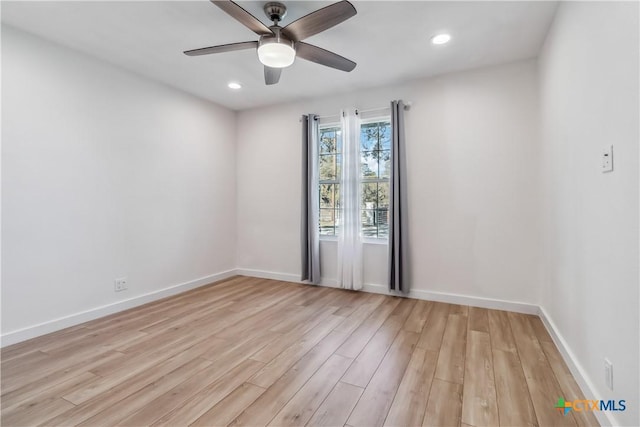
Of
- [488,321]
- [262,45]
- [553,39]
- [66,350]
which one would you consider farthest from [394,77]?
[66,350]

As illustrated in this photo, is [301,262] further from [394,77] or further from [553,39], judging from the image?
[553,39]

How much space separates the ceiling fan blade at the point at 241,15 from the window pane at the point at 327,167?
2167mm


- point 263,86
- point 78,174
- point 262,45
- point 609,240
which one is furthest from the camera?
point 263,86

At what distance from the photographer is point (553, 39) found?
7.61 feet

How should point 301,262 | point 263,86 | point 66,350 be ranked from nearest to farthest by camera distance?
point 66,350 < point 263,86 < point 301,262

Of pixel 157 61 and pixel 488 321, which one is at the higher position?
pixel 157 61

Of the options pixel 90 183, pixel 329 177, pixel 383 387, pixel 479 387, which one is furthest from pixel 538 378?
pixel 90 183

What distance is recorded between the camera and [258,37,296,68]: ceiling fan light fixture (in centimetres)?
208

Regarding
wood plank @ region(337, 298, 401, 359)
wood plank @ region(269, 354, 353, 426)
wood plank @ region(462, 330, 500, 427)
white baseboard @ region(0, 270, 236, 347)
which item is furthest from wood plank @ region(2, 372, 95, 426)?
wood plank @ region(462, 330, 500, 427)

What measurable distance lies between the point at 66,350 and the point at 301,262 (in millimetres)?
2542

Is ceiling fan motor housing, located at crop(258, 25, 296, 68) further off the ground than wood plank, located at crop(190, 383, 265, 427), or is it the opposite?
ceiling fan motor housing, located at crop(258, 25, 296, 68)

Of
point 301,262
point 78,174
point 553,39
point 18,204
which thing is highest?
point 553,39

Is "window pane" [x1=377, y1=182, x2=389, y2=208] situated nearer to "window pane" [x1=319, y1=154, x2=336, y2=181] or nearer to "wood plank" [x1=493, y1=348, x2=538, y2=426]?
"window pane" [x1=319, y1=154, x2=336, y2=181]

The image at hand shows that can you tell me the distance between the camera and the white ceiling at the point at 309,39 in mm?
2174
